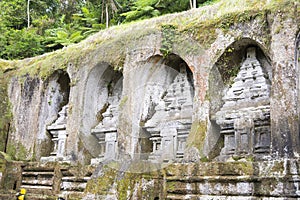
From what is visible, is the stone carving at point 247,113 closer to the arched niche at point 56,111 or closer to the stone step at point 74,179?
the stone step at point 74,179

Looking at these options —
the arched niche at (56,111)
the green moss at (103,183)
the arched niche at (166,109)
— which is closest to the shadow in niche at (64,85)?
the arched niche at (56,111)

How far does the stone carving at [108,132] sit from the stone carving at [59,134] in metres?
1.18

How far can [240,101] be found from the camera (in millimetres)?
9758

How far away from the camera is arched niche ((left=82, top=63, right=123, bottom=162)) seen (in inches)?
500

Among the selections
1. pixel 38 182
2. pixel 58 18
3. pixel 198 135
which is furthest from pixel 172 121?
pixel 58 18

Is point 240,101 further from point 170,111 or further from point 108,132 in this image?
point 108,132

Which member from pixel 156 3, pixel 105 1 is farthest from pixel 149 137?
pixel 105 1

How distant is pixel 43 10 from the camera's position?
2506 centimetres

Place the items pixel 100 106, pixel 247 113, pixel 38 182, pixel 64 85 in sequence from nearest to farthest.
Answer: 1. pixel 247 113
2. pixel 38 182
3. pixel 100 106
4. pixel 64 85

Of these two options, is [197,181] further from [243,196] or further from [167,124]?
[167,124]

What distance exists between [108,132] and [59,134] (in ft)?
6.73

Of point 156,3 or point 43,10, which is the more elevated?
point 43,10

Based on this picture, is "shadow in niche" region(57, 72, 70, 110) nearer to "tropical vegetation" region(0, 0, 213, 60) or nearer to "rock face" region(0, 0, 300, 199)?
"rock face" region(0, 0, 300, 199)

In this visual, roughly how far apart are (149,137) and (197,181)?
3.79 meters
